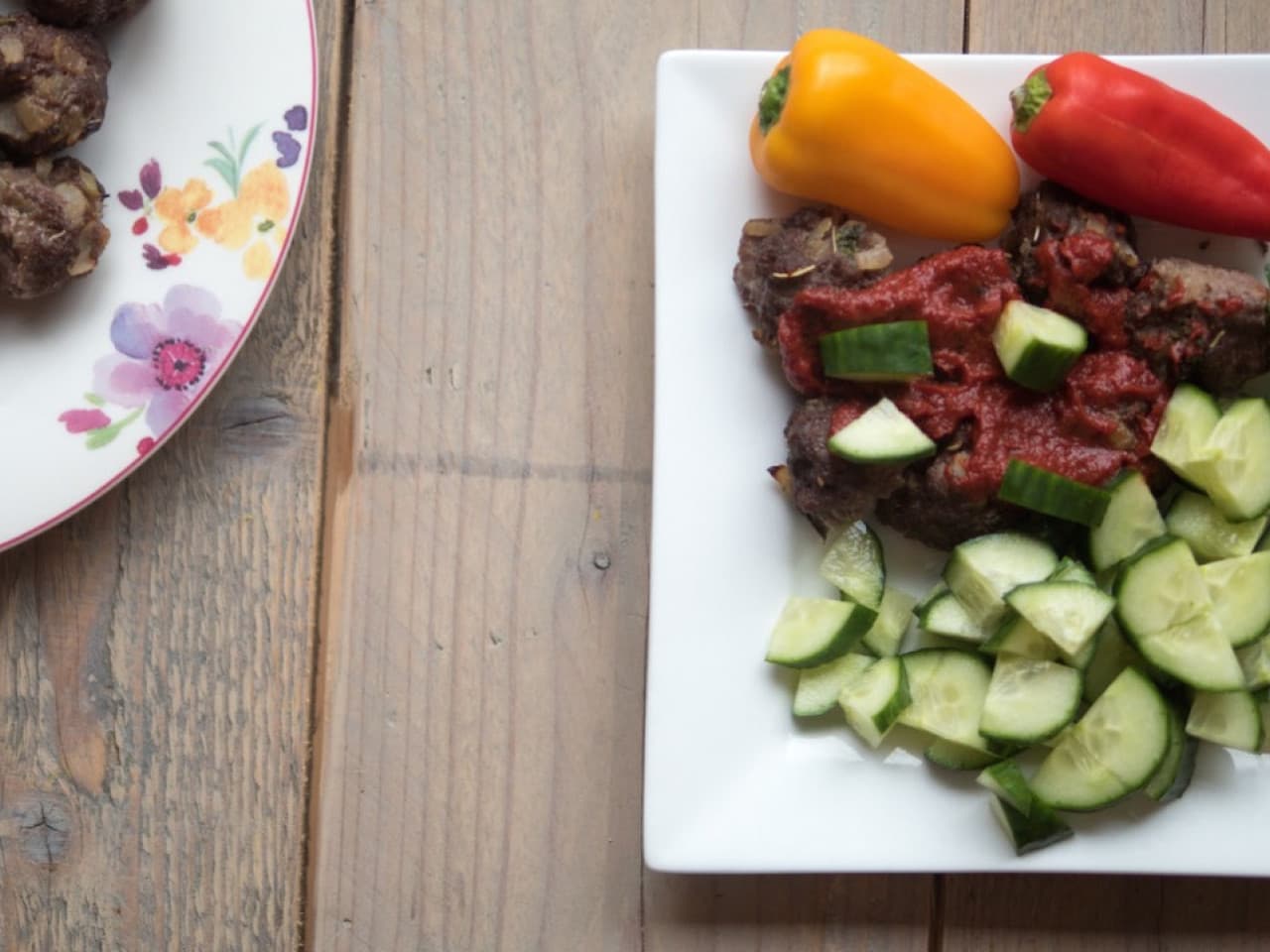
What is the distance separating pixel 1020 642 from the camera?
194 cm

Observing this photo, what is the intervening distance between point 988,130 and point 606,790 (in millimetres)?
1214

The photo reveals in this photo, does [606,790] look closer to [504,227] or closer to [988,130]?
[504,227]

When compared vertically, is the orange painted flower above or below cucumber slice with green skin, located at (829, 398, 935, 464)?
above

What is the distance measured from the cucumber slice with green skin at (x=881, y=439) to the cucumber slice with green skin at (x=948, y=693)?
34cm

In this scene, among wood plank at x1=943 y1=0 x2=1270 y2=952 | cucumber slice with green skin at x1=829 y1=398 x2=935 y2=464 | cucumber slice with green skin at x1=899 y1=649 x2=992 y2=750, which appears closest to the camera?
cucumber slice with green skin at x1=829 y1=398 x2=935 y2=464

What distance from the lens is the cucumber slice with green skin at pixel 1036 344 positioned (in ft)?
6.10

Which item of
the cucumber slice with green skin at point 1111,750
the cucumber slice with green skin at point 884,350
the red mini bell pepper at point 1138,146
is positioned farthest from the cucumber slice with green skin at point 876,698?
the red mini bell pepper at point 1138,146

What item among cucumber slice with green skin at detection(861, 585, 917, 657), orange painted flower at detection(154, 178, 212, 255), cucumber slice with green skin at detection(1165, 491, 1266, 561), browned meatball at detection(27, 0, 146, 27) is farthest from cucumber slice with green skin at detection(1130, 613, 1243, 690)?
browned meatball at detection(27, 0, 146, 27)

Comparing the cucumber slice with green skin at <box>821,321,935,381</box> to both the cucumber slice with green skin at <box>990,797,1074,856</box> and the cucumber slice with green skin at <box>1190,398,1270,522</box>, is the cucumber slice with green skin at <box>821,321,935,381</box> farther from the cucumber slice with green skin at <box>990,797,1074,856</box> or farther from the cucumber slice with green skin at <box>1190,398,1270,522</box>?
the cucumber slice with green skin at <box>990,797,1074,856</box>

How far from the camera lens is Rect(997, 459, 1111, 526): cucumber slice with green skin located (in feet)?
6.09

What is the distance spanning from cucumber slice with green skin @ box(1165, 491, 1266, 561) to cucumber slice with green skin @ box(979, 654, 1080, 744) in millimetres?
279

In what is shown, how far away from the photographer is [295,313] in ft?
7.07

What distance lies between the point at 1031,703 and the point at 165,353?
1.44m

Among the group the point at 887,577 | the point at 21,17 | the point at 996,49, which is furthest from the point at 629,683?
the point at 21,17
